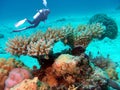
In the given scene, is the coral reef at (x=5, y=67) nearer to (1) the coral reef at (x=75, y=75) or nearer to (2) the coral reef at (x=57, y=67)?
(2) the coral reef at (x=57, y=67)

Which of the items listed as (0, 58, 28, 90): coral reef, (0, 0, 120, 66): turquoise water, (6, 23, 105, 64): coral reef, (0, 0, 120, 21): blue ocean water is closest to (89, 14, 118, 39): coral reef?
(0, 0, 120, 66): turquoise water

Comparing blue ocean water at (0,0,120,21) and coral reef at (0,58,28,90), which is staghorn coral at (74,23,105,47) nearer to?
coral reef at (0,58,28,90)

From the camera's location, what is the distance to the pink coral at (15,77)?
16.0 ft

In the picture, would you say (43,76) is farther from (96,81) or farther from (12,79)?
(96,81)

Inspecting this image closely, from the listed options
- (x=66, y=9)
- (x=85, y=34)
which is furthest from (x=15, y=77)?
(x=66, y=9)

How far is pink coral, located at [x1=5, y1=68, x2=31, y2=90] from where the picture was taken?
16.0 ft

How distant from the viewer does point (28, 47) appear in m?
5.16

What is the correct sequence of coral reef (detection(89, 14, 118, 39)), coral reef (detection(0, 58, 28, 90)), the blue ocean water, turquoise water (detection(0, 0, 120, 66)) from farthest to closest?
the blue ocean water < turquoise water (detection(0, 0, 120, 66)) < coral reef (detection(89, 14, 118, 39)) < coral reef (detection(0, 58, 28, 90))

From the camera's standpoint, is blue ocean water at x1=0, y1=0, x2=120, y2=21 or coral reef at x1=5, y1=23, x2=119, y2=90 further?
blue ocean water at x1=0, y1=0, x2=120, y2=21

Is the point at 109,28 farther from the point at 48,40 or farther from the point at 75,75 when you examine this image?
the point at 75,75

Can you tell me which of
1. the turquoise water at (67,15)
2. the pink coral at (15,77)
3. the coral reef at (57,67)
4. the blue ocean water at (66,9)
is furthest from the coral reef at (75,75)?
the blue ocean water at (66,9)

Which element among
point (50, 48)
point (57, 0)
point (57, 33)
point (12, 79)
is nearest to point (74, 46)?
point (57, 33)

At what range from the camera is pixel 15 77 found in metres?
4.93

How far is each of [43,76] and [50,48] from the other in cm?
79
